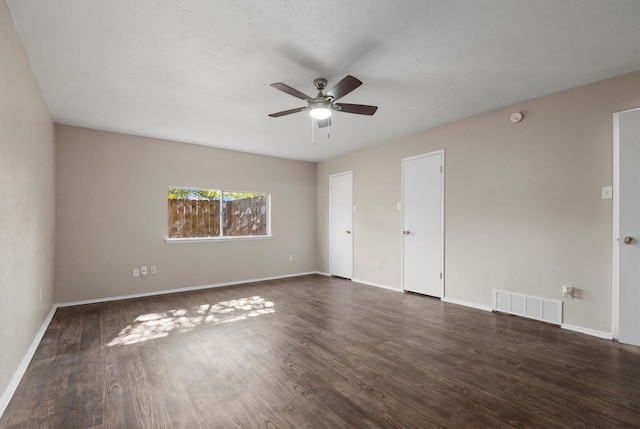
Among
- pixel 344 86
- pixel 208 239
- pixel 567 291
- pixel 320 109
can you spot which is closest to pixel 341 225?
pixel 208 239

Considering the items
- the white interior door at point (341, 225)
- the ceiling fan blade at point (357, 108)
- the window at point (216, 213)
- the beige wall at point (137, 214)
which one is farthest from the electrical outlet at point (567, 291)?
the window at point (216, 213)

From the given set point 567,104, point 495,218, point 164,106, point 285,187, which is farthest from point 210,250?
point 567,104

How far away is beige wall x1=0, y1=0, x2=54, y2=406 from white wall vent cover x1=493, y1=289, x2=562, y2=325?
15.1 ft

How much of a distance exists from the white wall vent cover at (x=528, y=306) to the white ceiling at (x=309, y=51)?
2.29 m

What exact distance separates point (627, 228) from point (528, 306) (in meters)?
1.24

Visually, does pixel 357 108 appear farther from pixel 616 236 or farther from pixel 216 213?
pixel 216 213

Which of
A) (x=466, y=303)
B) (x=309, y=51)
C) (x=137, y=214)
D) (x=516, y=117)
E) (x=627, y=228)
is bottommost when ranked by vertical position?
(x=466, y=303)

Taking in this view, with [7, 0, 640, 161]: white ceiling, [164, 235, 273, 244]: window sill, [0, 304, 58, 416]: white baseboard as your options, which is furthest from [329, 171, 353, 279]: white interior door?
[0, 304, 58, 416]: white baseboard

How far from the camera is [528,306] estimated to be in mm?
3439

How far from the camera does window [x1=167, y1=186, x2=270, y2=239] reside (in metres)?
5.06

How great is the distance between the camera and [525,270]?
348 centimetres

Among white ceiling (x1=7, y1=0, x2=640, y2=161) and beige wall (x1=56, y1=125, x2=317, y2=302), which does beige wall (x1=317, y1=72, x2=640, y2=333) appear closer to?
white ceiling (x1=7, y1=0, x2=640, y2=161)

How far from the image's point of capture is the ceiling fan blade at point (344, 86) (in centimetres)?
228

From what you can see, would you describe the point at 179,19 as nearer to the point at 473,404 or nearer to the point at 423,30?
the point at 423,30
